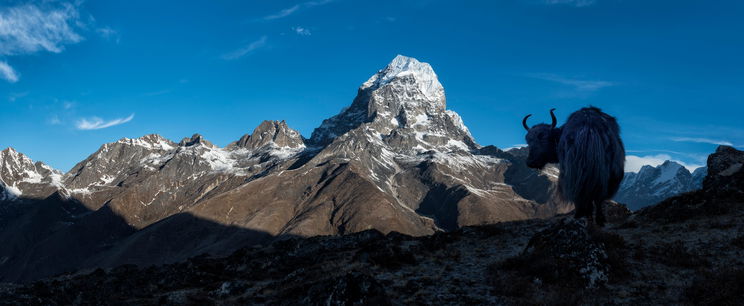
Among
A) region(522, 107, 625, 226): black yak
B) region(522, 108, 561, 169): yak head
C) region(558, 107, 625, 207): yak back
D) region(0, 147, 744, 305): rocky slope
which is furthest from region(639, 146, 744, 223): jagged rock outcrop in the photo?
region(522, 108, 561, 169): yak head

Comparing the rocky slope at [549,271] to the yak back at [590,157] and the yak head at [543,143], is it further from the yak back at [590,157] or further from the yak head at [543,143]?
the yak head at [543,143]

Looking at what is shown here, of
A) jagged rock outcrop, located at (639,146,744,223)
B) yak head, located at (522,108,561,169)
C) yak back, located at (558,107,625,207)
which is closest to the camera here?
yak back, located at (558,107,625,207)

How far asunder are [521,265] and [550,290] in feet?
6.62

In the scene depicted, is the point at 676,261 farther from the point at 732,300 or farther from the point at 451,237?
the point at 451,237

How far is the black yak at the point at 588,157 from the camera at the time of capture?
11.7 m

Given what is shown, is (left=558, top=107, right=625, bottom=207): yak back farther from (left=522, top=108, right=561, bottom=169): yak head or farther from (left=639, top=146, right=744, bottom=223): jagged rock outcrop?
(left=639, top=146, right=744, bottom=223): jagged rock outcrop

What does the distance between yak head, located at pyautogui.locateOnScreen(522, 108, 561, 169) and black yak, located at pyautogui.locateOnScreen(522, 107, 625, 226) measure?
1.1 inches

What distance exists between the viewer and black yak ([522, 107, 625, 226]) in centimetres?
1168

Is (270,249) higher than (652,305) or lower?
higher

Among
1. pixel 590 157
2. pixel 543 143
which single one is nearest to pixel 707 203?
pixel 543 143

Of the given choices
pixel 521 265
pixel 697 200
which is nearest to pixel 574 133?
pixel 521 265

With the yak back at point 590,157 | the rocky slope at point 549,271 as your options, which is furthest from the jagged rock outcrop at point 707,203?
the yak back at point 590,157

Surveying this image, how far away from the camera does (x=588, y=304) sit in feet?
27.4

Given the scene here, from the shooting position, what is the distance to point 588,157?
11641 millimetres
